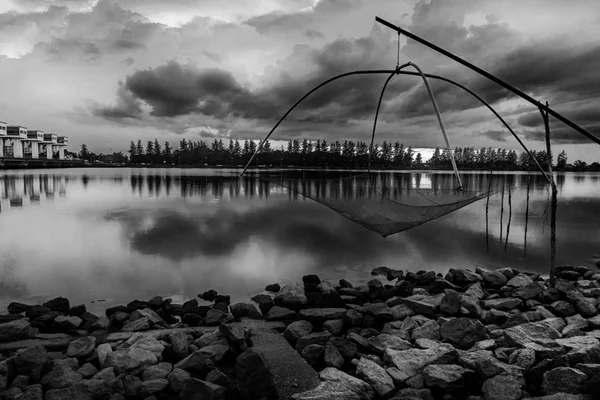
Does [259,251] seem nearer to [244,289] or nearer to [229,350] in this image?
[244,289]

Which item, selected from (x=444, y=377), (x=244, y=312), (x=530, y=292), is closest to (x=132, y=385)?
(x=244, y=312)

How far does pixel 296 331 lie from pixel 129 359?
1.88 meters

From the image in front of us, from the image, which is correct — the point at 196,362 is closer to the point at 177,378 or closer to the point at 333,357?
the point at 177,378

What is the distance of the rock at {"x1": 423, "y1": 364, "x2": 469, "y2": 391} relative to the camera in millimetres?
3449

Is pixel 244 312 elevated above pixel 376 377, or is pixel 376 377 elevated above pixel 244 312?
pixel 376 377

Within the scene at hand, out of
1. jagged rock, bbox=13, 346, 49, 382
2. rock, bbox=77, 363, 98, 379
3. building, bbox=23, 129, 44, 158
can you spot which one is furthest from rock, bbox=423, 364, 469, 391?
building, bbox=23, 129, 44, 158

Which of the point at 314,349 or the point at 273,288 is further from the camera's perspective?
the point at 273,288

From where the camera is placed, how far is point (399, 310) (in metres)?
5.55

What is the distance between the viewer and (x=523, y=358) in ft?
12.2

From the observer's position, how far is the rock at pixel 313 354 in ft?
13.5

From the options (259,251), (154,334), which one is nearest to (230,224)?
(259,251)

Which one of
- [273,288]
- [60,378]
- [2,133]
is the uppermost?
[2,133]

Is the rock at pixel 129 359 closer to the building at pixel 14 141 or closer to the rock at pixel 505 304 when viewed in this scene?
the rock at pixel 505 304

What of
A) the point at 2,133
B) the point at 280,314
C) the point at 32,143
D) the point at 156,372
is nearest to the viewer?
the point at 156,372
